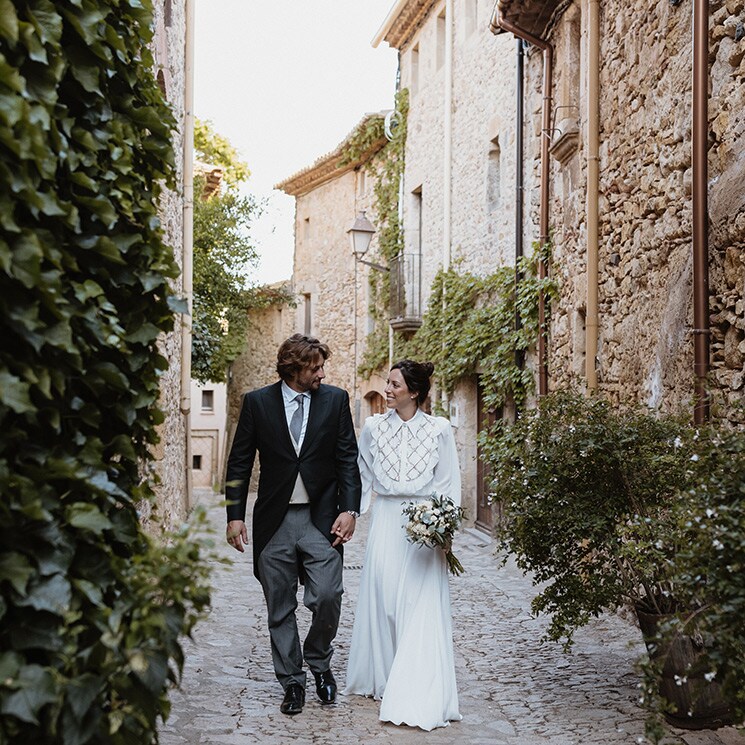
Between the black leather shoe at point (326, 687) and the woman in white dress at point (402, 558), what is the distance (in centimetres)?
22

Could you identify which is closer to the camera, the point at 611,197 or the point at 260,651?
the point at 260,651

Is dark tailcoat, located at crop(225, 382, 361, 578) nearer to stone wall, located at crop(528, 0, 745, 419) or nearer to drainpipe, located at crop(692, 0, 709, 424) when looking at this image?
stone wall, located at crop(528, 0, 745, 419)

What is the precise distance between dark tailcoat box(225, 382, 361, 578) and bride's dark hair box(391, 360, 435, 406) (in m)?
0.33

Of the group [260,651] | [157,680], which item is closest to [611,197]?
[260,651]

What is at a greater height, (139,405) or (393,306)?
(393,306)

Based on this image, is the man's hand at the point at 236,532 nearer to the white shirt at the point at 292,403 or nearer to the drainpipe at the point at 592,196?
the white shirt at the point at 292,403

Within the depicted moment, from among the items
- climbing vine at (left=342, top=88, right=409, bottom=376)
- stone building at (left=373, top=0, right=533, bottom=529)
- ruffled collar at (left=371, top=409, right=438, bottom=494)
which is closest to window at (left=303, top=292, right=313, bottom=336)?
climbing vine at (left=342, top=88, right=409, bottom=376)

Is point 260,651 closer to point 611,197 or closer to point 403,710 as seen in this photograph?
point 403,710

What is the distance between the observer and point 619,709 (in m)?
5.07

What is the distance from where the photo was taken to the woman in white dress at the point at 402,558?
5.08m

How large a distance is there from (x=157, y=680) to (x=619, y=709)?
3343mm

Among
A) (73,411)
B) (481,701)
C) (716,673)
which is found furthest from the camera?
(481,701)

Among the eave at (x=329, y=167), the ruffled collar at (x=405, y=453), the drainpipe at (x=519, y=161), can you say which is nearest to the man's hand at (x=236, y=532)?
the ruffled collar at (x=405, y=453)

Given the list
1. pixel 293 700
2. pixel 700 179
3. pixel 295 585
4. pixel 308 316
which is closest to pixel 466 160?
pixel 700 179
